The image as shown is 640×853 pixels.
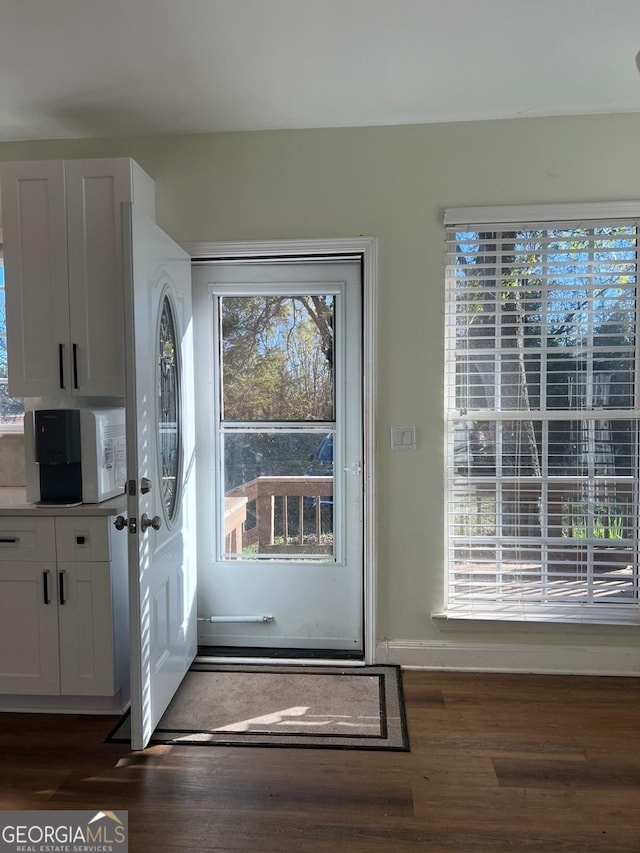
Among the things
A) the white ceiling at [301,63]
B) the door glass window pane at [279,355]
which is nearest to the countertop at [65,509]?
the door glass window pane at [279,355]

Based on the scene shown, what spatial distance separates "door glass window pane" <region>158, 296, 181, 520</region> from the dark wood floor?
101 cm

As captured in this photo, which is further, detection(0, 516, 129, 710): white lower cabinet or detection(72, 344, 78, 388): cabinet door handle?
detection(72, 344, 78, 388): cabinet door handle

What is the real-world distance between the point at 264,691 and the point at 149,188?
251 cm

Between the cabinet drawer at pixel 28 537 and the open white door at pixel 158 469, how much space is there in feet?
1.64

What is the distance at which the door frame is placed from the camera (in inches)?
105

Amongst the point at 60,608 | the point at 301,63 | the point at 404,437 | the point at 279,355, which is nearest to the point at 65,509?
the point at 60,608

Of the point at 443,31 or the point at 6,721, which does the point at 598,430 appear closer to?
the point at 443,31

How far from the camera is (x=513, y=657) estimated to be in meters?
2.69

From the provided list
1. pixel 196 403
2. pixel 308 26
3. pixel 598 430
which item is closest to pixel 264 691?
pixel 196 403

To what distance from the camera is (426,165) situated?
264 cm

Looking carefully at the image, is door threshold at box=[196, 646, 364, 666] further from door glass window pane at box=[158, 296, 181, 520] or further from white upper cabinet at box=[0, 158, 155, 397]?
white upper cabinet at box=[0, 158, 155, 397]

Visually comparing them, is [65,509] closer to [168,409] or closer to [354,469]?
[168,409]

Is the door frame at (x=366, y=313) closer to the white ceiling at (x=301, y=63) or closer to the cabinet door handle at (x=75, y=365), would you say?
the white ceiling at (x=301, y=63)

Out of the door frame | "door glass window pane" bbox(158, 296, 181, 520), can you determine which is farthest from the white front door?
"door glass window pane" bbox(158, 296, 181, 520)
